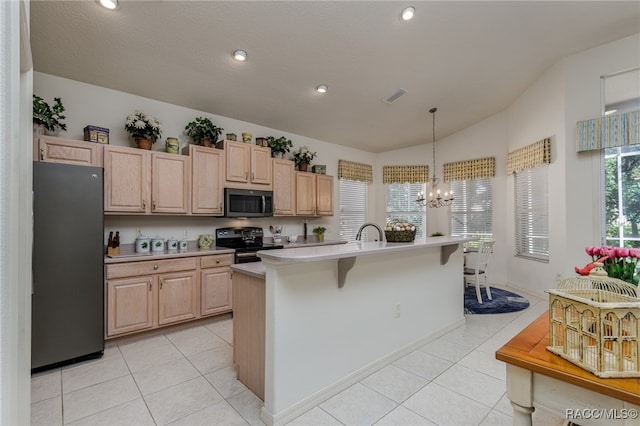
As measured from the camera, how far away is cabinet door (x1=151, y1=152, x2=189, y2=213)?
3.37m

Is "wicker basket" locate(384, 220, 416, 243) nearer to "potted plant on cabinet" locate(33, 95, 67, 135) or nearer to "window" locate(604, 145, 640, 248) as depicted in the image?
"window" locate(604, 145, 640, 248)

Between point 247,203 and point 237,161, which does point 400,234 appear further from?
point 237,161

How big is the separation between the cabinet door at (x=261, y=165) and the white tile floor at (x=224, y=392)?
2.31 metres

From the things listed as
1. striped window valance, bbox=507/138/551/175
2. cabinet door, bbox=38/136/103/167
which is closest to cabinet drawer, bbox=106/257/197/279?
cabinet door, bbox=38/136/103/167

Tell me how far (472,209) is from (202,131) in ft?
17.2

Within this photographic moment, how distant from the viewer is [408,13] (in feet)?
8.87

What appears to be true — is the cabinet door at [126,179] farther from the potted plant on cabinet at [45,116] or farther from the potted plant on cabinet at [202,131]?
the potted plant on cabinet at [202,131]

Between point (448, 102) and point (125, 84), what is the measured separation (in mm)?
4605

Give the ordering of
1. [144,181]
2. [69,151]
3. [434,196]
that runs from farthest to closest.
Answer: [434,196] → [144,181] → [69,151]

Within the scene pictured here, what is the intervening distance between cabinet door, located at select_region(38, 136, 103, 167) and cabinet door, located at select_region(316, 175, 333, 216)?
3191mm

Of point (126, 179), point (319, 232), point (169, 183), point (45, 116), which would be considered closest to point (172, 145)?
point (169, 183)

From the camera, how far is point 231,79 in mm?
3490

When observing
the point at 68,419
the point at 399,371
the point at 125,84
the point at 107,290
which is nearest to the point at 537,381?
the point at 399,371

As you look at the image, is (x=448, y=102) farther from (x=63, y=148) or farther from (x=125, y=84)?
(x=63, y=148)
